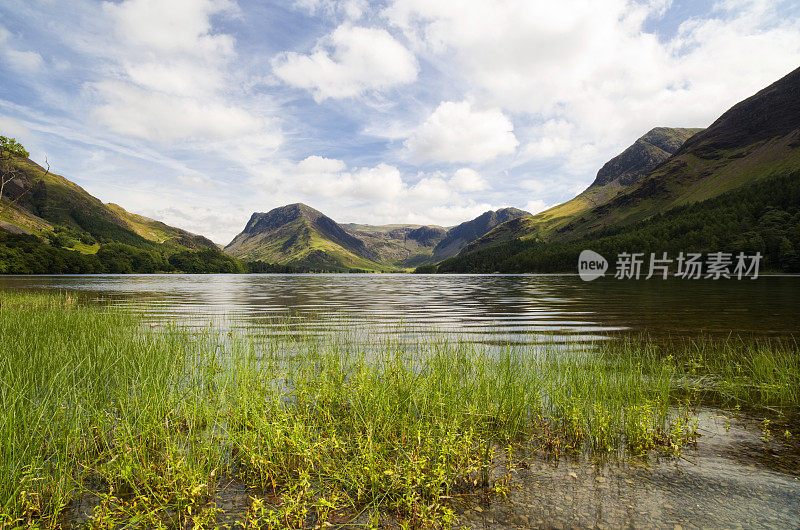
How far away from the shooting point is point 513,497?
580cm

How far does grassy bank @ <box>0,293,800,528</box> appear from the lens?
205 inches

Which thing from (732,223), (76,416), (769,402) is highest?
(732,223)

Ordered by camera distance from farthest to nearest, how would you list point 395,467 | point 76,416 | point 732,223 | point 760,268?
point 732,223 < point 760,268 < point 76,416 < point 395,467

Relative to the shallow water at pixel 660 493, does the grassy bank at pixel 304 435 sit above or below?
above

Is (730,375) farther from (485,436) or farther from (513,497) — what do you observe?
(513,497)

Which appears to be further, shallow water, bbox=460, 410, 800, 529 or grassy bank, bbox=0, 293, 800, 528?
shallow water, bbox=460, 410, 800, 529

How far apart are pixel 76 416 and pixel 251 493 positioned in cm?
339

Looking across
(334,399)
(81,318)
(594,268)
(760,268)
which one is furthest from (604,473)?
(594,268)

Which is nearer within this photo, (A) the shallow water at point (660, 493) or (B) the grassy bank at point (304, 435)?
(B) the grassy bank at point (304, 435)

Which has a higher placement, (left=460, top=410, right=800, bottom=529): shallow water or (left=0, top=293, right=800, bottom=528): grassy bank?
(left=0, top=293, right=800, bottom=528): grassy bank

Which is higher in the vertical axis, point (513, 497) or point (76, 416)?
point (76, 416)

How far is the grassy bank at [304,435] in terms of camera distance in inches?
205

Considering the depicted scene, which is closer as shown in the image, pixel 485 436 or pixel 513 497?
pixel 513 497

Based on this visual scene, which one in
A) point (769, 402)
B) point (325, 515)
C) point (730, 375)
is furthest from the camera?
point (730, 375)
